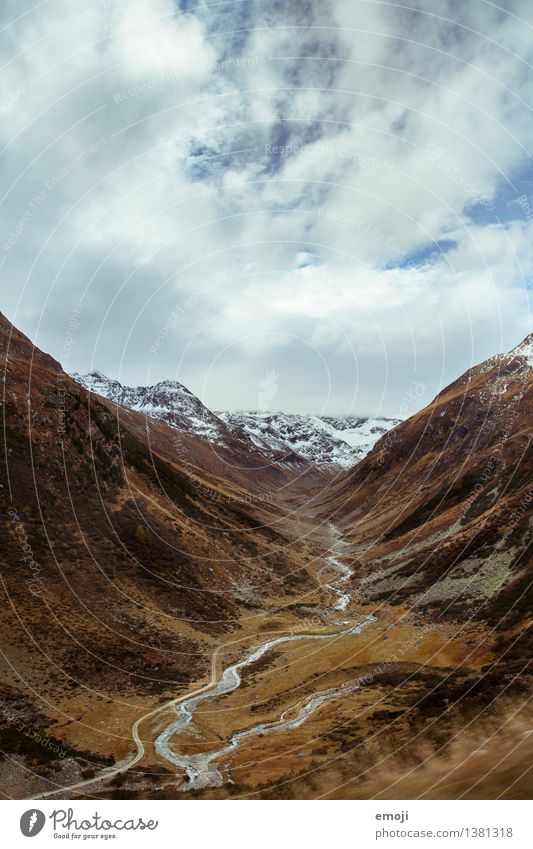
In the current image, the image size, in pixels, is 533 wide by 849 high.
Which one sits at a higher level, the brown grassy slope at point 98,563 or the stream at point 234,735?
the brown grassy slope at point 98,563

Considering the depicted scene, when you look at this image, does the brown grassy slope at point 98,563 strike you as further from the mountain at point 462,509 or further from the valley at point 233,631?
the mountain at point 462,509

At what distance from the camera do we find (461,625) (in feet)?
206

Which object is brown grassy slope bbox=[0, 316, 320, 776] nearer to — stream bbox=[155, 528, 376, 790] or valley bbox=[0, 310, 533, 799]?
valley bbox=[0, 310, 533, 799]

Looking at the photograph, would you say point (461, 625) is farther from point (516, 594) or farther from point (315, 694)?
point (315, 694)
